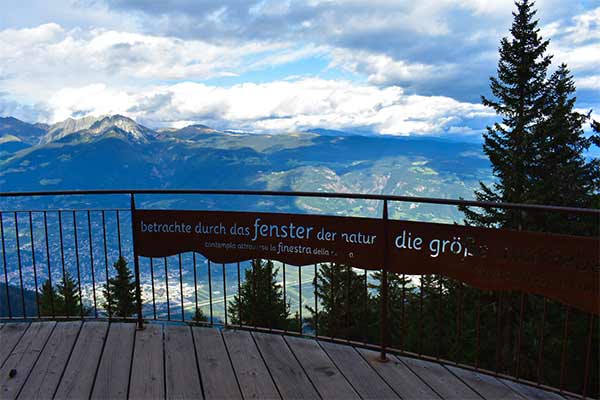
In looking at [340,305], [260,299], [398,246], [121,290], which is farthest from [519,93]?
[398,246]

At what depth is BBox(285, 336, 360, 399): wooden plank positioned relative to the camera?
10.3ft

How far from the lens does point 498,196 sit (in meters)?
23.8

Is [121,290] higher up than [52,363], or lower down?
lower down

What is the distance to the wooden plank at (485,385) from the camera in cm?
316

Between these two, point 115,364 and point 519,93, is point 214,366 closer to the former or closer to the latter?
point 115,364

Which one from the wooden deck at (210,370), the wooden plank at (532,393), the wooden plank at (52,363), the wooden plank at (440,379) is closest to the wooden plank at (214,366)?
the wooden deck at (210,370)

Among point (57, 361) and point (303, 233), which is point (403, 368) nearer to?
point (303, 233)

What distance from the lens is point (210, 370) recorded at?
347 centimetres

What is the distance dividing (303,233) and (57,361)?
2.24 m

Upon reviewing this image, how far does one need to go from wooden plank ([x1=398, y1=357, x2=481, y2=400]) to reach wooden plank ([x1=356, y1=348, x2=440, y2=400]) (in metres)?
0.05

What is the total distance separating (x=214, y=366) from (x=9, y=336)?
2098 millimetres

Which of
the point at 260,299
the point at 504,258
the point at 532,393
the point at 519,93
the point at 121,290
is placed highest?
the point at 519,93

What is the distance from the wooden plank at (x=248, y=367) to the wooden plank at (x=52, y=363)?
51.2 inches

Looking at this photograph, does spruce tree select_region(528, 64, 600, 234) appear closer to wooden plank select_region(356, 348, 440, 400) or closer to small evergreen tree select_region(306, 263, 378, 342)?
small evergreen tree select_region(306, 263, 378, 342)
